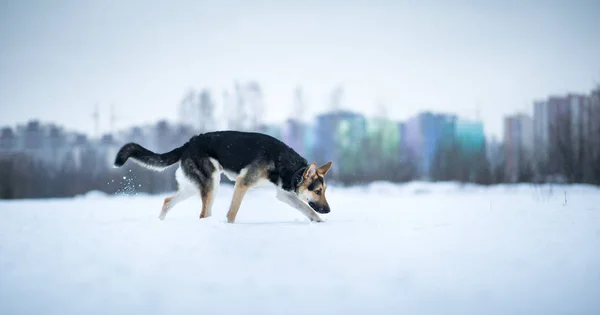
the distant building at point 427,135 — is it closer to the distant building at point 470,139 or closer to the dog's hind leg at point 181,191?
the distant building at point 470,139

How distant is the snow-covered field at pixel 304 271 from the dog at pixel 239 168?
115cm

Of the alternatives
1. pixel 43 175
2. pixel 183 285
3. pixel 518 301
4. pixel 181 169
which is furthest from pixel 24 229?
pixel 43 175

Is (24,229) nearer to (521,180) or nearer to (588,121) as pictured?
(521,180)

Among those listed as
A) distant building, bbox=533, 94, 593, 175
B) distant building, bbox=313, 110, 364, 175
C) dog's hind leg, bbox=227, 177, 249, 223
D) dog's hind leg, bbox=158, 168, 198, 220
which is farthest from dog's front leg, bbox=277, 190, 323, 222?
distant building, bbox=313, 110, 364, 175

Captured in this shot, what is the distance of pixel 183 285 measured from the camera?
3.08m

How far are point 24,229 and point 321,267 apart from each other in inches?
183

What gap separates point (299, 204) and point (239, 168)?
108 centimetres

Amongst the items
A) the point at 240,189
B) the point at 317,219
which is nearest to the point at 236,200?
the point at 240,189

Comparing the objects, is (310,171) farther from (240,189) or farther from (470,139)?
(470,139)

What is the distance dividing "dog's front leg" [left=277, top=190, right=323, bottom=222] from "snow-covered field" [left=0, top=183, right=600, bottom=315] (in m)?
1.12

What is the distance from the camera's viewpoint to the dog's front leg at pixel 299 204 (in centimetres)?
640

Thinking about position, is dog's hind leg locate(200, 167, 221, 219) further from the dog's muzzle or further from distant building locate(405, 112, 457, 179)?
distant building locate(405, 112, 457, 179)

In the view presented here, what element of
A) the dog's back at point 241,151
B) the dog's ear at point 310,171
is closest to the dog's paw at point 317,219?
the dog's ear at point 310,171

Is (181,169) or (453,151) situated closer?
(181,169)
